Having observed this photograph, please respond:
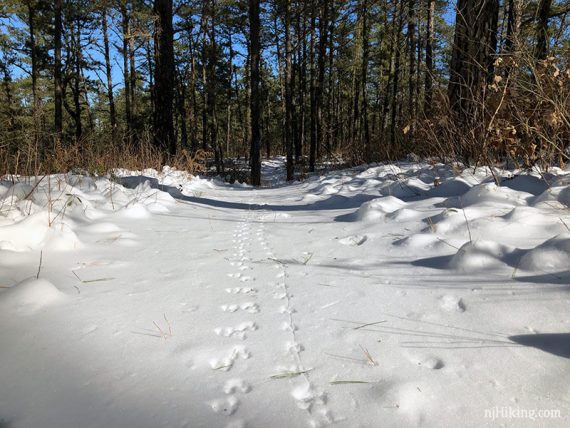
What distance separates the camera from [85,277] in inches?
64.3

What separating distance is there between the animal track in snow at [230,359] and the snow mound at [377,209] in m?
1.81

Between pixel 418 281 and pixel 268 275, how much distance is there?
736 mm

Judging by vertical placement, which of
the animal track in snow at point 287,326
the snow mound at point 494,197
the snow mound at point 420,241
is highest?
the snow mound at point 494,197

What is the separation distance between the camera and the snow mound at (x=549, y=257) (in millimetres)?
1319

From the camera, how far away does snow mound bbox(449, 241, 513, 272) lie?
1.48 meters

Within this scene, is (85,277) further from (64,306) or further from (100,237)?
(100,237)

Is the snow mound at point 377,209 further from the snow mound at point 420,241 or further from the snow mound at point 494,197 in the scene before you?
the snow mound at point 420,241

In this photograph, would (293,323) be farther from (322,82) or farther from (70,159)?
(322,82)

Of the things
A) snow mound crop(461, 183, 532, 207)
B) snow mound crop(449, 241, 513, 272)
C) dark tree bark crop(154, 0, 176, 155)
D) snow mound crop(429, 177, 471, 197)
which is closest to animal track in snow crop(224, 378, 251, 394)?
snow mound crop(449, 241, 513, 272)

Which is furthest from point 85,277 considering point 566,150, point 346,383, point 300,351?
point 566,150

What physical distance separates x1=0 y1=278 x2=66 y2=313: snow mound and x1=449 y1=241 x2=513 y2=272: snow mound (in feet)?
5.76

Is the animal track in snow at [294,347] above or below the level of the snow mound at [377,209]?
below

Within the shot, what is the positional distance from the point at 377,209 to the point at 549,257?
1.45 metres

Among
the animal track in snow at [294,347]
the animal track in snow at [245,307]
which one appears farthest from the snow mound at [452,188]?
the animal track in snow at [294,347]
